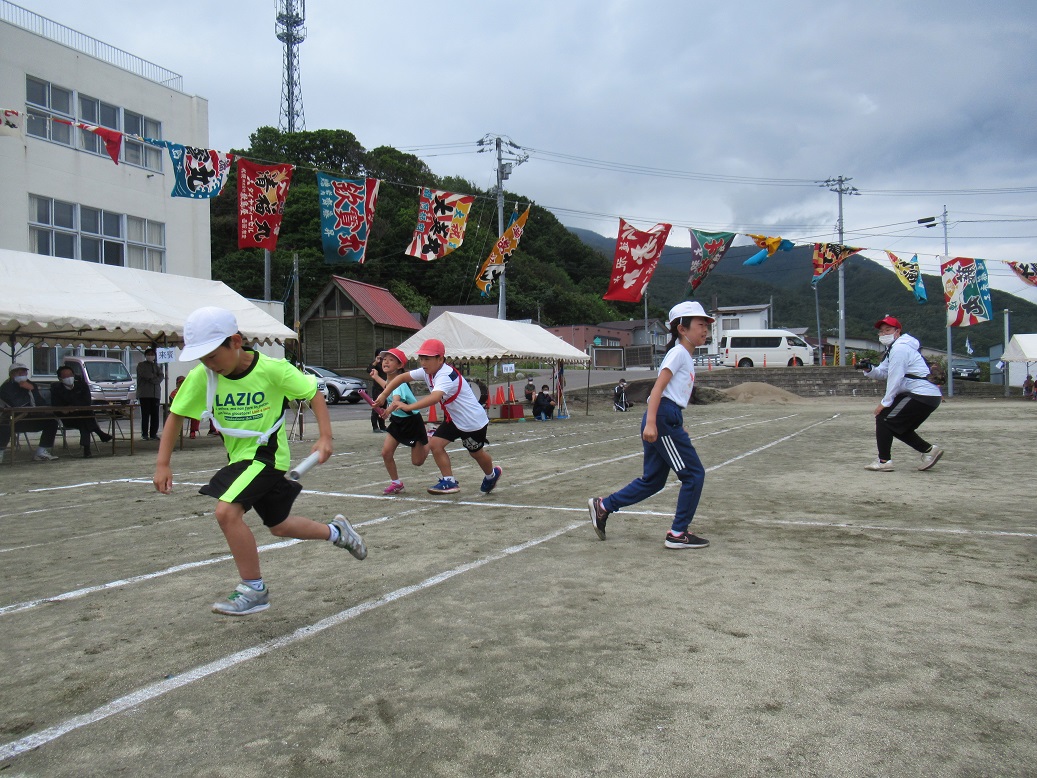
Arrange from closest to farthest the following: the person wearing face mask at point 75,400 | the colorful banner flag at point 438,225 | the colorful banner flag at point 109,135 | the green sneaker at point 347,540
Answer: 1. the green sneaker at point 347,540
2. the person wearing face mask at point 75,400
3. the colorful banner flag at point 109,135
4. the colorful banner flag at point 438,225

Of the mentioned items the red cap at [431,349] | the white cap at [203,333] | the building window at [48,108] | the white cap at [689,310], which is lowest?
the white cap at [203,333]

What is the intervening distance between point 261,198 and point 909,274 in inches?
805

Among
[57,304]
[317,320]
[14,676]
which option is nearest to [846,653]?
[14,676]

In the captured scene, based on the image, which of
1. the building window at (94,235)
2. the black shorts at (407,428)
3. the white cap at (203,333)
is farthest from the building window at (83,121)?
the white cap at (203,333)

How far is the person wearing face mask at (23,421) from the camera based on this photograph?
11922mm

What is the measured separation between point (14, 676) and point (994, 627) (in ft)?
14.3

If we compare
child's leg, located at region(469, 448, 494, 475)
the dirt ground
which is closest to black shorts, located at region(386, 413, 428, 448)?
child's leg, located at region(469, 448, 494, 475)

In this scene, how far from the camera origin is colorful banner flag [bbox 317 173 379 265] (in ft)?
53.8

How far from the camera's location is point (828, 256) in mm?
21734

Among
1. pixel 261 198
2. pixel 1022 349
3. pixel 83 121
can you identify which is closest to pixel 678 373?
pixel 261 198

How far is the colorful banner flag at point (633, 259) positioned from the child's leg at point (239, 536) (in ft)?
55.0

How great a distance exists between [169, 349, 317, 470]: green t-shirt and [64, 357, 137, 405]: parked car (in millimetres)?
19068

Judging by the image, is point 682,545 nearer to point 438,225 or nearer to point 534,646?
point 534,646

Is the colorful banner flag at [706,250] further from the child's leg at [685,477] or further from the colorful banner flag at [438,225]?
the child's leg at [685,477]
